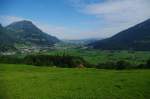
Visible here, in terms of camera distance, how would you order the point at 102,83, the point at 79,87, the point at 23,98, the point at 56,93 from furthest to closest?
the point at 102,83, the point at 79,87, the point at 56,93, the point at 23,98

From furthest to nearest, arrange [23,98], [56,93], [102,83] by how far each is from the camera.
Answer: [102,83] → [56,93] → [23,98]

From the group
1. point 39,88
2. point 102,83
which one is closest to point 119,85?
point 102,83

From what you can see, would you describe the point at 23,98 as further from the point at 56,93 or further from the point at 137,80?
the point at 137,80

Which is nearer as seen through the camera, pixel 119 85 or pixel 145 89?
pixel 145 89

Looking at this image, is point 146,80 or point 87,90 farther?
point 146,80

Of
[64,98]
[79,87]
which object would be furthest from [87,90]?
[64,98]

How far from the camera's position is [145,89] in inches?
770

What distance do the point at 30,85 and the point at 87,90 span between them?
5.86 m

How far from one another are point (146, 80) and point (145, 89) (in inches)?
156

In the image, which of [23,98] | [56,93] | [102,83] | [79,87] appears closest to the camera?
[23,98]

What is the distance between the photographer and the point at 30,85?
22859 mm

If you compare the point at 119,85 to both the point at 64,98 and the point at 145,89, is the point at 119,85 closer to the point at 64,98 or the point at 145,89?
the point at 145,89

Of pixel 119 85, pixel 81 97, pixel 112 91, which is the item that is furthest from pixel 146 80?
pixel 81 97

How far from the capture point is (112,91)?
19.2 meters
